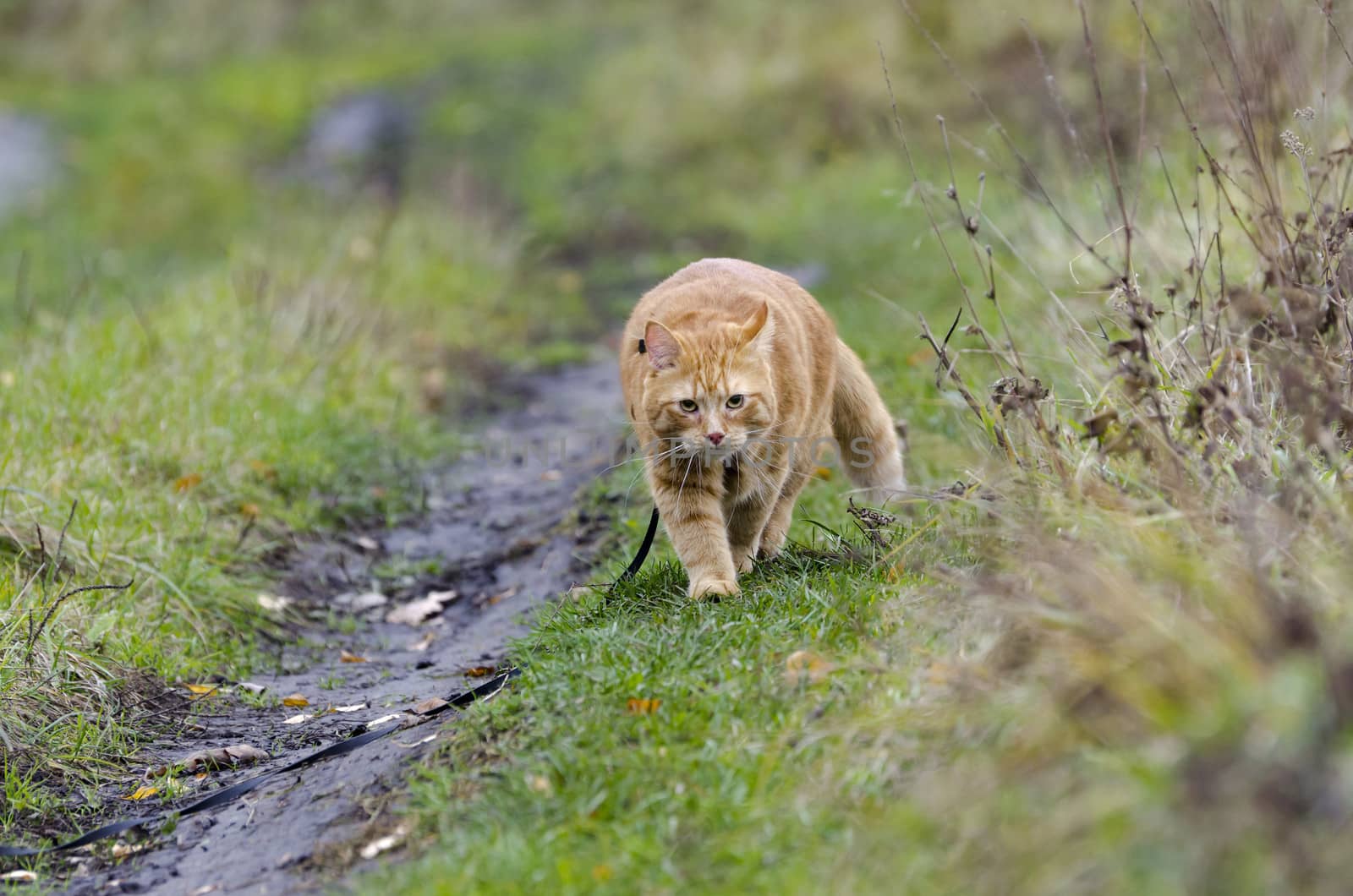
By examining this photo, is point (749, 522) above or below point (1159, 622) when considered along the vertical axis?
below

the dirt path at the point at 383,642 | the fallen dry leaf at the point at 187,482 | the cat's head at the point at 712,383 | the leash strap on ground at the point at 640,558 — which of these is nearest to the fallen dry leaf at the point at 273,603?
the dirt path at the point at 383,642

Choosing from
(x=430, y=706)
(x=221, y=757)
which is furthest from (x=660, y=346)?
(x=221, y=757)

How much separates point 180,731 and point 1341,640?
11.1 feet

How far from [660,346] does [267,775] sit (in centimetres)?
169

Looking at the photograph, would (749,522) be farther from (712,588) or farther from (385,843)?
(385,843)

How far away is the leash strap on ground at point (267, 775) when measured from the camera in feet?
11.0

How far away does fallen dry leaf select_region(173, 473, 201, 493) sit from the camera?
18.2 feet

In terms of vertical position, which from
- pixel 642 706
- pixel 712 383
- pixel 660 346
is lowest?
pixel 642 706

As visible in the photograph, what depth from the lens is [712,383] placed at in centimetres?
383

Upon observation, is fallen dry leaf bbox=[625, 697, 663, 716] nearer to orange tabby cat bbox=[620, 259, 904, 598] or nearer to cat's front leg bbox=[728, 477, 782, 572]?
orange tabby cat bbox=[620, 259, 904, 598]

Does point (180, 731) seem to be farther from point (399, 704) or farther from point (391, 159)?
point (391, 159)

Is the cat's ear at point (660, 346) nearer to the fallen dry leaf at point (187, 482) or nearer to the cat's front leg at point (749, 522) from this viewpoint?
the cat's front leg at point (749, 522)

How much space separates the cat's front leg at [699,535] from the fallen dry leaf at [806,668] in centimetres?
58

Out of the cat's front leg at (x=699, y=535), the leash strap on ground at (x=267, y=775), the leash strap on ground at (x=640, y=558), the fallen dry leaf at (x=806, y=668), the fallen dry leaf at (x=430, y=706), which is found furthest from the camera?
the leash strap on ground at (x=640, y=558)
